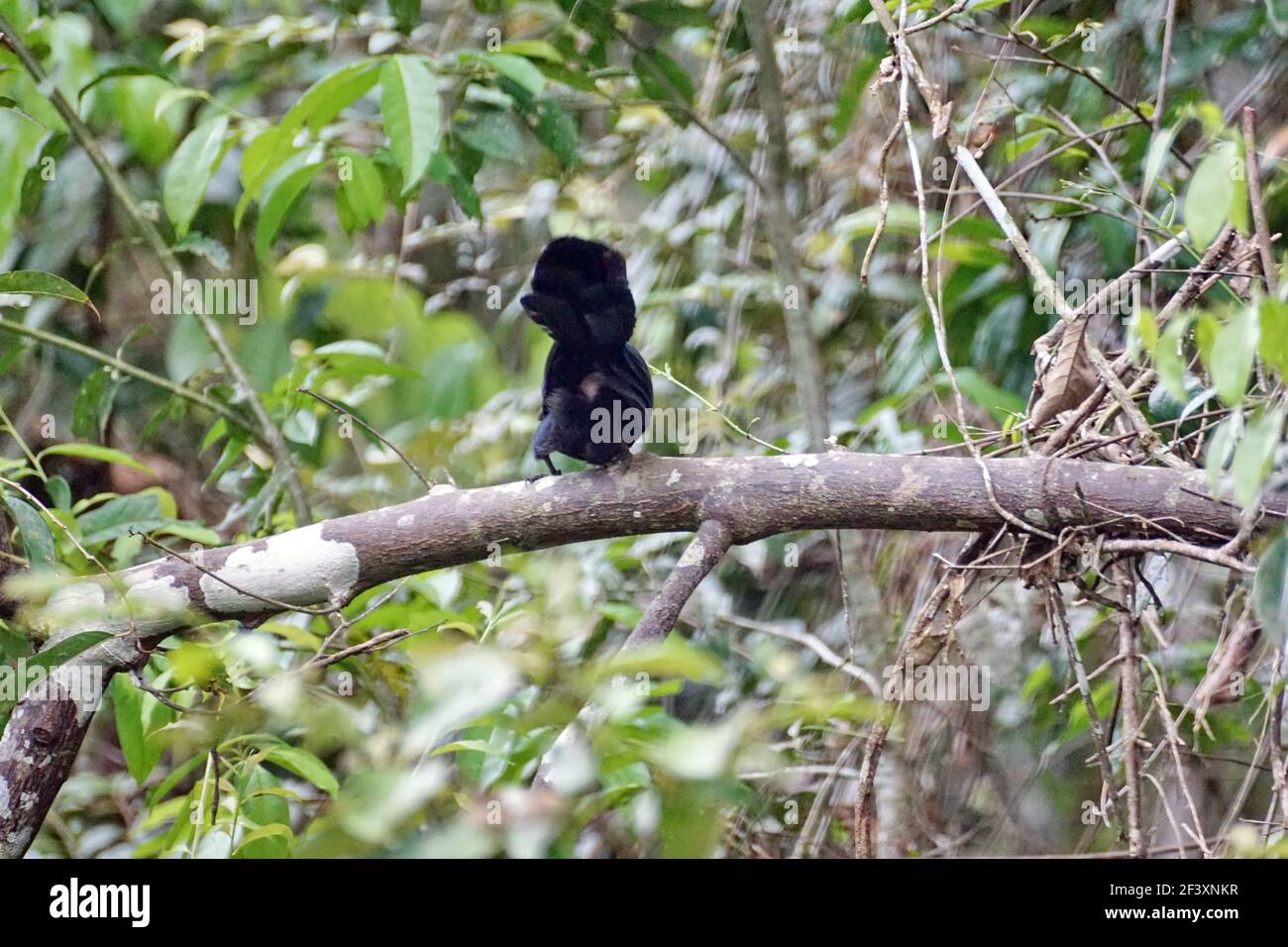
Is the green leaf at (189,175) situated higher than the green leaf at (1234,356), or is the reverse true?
the green leaf at (189,175)

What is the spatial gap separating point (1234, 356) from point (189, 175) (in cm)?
206

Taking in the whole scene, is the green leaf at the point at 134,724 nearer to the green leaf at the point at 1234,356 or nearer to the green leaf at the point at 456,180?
the green leaf at the point at 456,180

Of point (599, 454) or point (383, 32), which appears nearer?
point (599, 454)

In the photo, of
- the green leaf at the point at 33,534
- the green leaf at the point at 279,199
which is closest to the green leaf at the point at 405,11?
the green leaf at the point at 279,199

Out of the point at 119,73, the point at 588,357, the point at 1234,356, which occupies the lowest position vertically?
the point at 1234,356

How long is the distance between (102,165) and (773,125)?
1.48m

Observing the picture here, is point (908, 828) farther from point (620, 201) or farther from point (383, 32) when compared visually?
point (620, 201)

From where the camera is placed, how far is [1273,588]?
1143mm

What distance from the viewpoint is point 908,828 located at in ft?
8.27

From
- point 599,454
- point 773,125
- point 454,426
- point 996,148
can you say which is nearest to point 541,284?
point 599,454

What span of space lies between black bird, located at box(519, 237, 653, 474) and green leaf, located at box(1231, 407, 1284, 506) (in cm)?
88

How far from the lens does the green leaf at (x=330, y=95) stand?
2.06 metres

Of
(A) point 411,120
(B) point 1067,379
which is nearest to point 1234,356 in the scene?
(B) point 1067,379

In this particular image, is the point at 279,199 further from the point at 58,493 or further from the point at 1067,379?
the point at 1067,379
